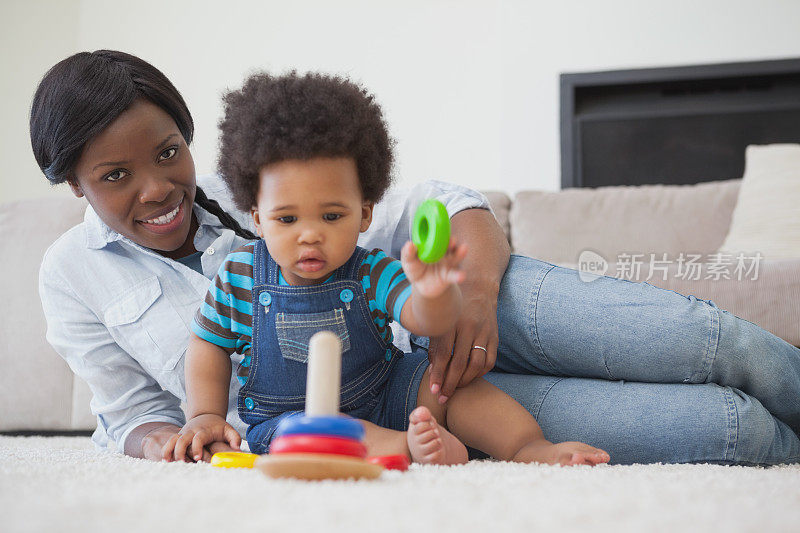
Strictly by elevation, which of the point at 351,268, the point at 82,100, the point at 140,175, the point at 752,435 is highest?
the point at 82,100

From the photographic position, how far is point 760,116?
350 cm

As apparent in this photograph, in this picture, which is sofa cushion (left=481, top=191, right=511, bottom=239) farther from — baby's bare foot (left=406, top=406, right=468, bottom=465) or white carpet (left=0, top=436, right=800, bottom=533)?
white carpet (left=0, top=436, right=800, bottom=533)

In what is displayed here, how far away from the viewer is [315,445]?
61 cm

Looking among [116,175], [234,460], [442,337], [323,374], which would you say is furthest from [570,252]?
[323,374]

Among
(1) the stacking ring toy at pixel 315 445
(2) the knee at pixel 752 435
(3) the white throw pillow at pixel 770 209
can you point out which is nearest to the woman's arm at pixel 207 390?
(1) the stacking ring toy at pixel 315 445

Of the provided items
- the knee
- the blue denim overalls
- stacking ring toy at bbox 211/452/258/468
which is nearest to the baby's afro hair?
the blue denim overalls

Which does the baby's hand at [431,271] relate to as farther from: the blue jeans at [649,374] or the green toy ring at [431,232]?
the blue jeans at [649,374]

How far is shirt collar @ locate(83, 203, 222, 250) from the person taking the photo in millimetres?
1175

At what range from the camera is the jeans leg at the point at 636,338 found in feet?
3.31

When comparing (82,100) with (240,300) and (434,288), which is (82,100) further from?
(434,288)

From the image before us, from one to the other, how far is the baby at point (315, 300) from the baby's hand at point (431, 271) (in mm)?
47

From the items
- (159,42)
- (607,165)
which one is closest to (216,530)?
(607,165)

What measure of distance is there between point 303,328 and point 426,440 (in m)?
0.23

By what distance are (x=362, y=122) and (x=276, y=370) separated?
33 centimetres
